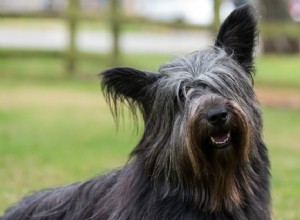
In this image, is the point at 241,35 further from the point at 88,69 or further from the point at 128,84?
the point at 88,69

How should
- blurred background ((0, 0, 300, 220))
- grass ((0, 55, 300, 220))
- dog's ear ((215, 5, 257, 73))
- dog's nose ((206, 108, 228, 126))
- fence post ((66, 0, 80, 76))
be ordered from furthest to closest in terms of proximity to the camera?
fence post ((66, 0, 80, 76)) < blurred background ((0, 0, 300, 220)) < grass ((0, 55, 300, 220)) < dog's ear ((215, 5, 257, 73)) < dog's nose ((206, 108, 228, 126))

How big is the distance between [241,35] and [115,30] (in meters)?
15.3

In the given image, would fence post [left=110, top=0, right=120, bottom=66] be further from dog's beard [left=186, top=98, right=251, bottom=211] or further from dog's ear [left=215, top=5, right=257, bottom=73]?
dog's beard [left=186, top=98, right=251, bottom=211]

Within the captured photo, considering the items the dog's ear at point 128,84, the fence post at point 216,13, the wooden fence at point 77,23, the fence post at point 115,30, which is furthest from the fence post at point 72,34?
the dog's ear at point 128,84

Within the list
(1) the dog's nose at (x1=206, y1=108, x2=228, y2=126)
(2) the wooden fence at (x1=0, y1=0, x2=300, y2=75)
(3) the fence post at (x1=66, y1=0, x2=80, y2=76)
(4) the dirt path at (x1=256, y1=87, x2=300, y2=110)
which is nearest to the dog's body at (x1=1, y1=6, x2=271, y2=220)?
(1) the dog's nose at (x1=206, y1=108, x2=228, y2=126)

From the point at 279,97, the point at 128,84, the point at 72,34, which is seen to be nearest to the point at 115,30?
the point at 72,34

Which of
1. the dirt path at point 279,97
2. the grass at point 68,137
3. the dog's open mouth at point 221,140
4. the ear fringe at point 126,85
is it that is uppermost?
the ear fringe at point 126,85

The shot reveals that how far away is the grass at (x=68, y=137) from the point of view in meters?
8.95

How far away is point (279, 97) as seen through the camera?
682 inches

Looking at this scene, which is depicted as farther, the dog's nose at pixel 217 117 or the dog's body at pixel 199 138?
the dog's body at pixel 199 138

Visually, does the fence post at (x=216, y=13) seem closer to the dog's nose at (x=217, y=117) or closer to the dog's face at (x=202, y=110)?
the dog's face at (x=202, y=110)

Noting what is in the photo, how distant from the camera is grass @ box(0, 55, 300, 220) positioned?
895 cm

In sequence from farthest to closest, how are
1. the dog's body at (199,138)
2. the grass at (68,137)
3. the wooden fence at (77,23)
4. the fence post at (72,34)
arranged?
the fence post at (72,34)
the wooden fence at (77,23)
the grass at (68,137)
the dog's body at (199,138)

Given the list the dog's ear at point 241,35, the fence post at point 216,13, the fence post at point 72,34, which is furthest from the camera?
the fence post at point 72,34
